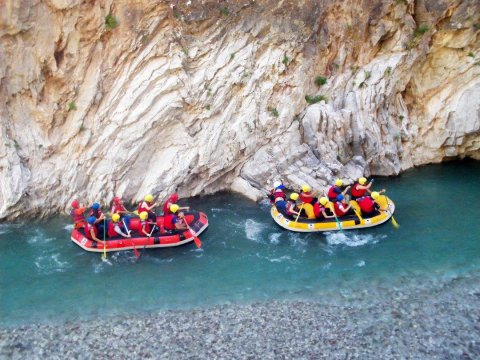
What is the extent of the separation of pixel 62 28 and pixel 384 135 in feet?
52.6

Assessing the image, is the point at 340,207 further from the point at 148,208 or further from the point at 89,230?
the point at 89,230

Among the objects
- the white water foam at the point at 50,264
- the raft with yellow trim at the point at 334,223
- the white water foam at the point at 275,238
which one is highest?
the raft with yellow trim at the point at 334,223

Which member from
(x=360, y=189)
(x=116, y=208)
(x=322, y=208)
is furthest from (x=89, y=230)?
(x=360, y=189)

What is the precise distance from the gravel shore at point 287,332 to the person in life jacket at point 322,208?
15.0 ft

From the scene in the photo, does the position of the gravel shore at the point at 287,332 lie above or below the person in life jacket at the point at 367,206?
below

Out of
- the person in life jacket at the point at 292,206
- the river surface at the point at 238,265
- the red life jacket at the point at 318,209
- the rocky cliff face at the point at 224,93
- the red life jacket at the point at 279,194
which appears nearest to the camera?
the river surface at the point at 238,265

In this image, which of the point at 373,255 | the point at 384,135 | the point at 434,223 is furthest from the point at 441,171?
the point at 373,255

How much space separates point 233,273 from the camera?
15.4 meters

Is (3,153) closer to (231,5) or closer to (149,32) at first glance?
(149,32)

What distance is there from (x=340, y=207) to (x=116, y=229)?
888cm

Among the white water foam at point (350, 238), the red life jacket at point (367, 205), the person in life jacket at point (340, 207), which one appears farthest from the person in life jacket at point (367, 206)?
the white water foam at point (350, 238)

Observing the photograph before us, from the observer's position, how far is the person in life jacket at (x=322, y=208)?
58.4 ft

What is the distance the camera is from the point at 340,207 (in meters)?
18.0

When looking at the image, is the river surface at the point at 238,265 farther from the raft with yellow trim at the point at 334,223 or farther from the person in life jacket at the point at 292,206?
the person in life jacket at the point at 292,206
